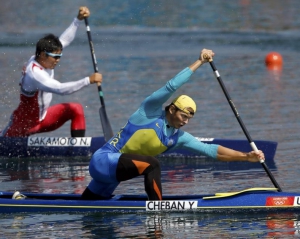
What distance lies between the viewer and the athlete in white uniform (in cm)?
1548

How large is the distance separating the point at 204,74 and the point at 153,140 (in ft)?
45.7

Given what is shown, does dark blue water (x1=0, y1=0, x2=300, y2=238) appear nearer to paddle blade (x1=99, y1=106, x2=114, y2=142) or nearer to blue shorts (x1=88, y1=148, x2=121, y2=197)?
blue shorts (x1=88, y1=148, x2=121, y2=197)

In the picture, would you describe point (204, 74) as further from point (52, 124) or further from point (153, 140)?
point (153, 140)

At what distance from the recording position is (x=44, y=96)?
16188mm

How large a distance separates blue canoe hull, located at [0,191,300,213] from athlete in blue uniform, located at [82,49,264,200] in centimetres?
22

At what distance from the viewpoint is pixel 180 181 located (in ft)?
46.3

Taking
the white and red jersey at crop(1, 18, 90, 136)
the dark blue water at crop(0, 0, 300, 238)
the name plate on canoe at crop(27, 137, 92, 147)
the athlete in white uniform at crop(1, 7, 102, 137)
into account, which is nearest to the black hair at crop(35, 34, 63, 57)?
the athlete in white uniform at crop(1, 7, 102, 137)

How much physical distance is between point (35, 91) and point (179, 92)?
22.1ft

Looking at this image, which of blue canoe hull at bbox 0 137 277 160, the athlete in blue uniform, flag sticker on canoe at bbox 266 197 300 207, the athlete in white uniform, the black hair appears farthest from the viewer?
blue canoe hull at bbox 0 137 277 160

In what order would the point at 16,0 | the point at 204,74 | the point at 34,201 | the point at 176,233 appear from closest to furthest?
1. the point at 176,233
2. the point at 34,201
3. the point at 204,74
4. the point at 16,0

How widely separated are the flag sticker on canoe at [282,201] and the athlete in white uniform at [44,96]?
5.07 meters

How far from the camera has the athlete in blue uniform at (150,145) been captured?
439 inches

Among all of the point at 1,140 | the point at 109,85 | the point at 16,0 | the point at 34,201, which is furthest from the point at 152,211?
the point at 16,0

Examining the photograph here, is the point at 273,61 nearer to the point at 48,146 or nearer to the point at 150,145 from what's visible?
the point at 48,146
